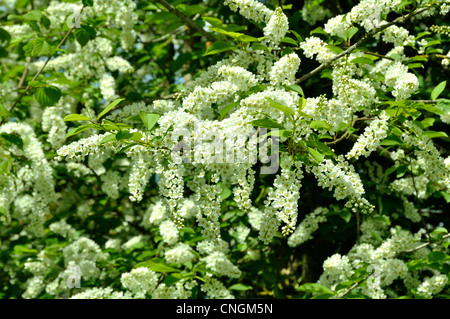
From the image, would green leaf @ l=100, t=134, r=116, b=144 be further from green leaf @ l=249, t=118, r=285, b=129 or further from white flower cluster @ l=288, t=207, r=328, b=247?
white flower cluster @ l=288, t=207, r=328, b=247

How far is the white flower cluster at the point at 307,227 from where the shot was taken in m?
4.52

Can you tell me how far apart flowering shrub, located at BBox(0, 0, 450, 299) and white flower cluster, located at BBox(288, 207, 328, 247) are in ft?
0.06

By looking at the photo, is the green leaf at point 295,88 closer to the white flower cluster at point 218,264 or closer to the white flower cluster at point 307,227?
the white flower cluster at point 218,264

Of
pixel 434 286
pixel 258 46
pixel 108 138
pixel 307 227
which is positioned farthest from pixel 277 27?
pixel 434 286

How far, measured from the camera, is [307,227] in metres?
4.62

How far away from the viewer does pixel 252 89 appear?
2947mm

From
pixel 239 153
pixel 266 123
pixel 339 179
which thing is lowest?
pixel 339 179

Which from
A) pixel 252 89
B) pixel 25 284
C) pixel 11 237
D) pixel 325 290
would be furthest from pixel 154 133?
pixel 11 237

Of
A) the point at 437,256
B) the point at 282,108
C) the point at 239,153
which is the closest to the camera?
the point at 282,108

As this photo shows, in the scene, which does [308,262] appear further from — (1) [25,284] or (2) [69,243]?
(1) [25,284]

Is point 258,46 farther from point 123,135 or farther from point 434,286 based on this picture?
point 434,286

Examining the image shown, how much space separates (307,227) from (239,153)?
2229mm

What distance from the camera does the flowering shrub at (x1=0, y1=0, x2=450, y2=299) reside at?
2.77 m
